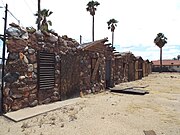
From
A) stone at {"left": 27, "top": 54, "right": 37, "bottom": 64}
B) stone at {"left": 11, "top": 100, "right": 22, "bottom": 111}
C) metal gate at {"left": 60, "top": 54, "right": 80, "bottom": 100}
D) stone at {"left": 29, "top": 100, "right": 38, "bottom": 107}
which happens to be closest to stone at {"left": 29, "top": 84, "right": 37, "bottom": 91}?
stone at {"left": 29, "top": 100, "right": 38, "bottom": 107}

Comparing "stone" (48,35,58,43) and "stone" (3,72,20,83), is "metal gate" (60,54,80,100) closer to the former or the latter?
"stone" (48,35,58,43)

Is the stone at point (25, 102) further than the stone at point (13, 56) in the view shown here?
Yes

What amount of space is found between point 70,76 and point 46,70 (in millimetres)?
1947

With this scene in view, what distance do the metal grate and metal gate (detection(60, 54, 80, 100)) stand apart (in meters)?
0.69

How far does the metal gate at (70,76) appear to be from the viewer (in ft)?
33.3

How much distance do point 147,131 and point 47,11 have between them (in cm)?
2243

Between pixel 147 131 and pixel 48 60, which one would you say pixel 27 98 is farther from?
pixel 147 131

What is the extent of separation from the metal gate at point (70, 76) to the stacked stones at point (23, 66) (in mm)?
1002

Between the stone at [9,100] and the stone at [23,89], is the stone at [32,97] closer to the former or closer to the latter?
the stone at [23,89]

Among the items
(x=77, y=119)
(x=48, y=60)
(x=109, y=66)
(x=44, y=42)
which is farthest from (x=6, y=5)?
(x=109, y=66)

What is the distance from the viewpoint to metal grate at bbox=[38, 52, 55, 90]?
8.78 metres

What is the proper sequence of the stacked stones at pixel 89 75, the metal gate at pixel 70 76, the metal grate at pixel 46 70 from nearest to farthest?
the metal grate at pixel 46 70 → the metal gate at pixel 70 76 → the stacked stones at pixel 89 75

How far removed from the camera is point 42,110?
7738mm

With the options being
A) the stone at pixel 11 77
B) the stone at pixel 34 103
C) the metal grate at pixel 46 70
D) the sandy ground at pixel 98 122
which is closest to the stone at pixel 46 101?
the stone at pixel 34 103
